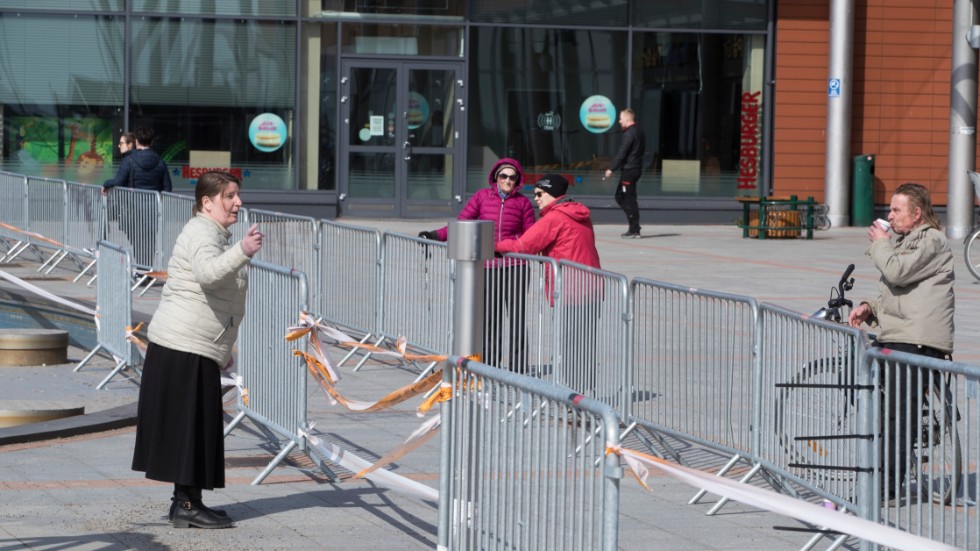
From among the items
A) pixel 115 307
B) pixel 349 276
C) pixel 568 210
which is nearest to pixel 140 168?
pixel 349 276

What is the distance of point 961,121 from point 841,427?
18793 mm

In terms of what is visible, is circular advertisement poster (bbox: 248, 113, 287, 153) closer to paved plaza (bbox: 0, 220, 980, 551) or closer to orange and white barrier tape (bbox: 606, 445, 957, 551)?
paved plaza (bbox: 0, 220, 980, 551)

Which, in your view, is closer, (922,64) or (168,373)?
(168,373)

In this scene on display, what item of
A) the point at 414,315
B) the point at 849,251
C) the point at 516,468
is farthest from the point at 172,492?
the point at 849,251

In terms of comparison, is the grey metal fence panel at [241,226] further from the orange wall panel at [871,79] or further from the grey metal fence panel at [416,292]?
the orange wall panel at [871,79]

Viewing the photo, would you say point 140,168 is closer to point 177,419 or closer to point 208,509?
point 177,419

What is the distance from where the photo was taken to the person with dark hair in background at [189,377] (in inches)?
266

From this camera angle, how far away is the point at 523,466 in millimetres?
4793

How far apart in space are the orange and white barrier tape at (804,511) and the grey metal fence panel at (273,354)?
10.4 feet

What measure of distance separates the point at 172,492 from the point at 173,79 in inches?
711

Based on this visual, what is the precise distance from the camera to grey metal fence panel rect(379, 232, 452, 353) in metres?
10.8

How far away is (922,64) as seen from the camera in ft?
85.8

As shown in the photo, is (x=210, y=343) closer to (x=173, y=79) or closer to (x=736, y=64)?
(x=173, y=79)

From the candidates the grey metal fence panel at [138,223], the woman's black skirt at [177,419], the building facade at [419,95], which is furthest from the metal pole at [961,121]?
the woman's black skirt at [177,419]
